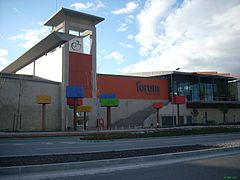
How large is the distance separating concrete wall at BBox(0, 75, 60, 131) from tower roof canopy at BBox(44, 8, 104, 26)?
11337 mm

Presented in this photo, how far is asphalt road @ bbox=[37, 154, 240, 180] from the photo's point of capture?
24.8 feet

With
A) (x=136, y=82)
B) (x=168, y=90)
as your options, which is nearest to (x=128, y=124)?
(x=136, y=82)

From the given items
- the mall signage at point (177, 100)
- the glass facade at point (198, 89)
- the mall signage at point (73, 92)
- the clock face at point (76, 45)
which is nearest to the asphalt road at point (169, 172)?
the mall signage at point (73, 92)

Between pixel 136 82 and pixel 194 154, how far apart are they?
139 feet

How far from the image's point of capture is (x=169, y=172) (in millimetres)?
8305

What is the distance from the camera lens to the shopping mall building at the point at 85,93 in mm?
38000

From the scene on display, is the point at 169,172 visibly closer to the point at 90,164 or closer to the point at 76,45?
the point at 90,164

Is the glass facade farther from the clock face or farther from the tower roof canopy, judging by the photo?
the clock face

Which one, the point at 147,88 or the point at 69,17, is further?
the point at 147,88

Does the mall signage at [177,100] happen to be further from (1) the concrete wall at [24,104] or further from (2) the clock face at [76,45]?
(1) the concrete wall at [24,104]

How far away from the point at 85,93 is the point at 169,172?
3830 centimetres

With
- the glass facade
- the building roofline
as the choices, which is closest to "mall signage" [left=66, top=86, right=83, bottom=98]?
the building roofline

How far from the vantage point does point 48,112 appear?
41344 mm

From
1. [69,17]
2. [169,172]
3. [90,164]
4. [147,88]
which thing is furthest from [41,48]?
[169,172]
